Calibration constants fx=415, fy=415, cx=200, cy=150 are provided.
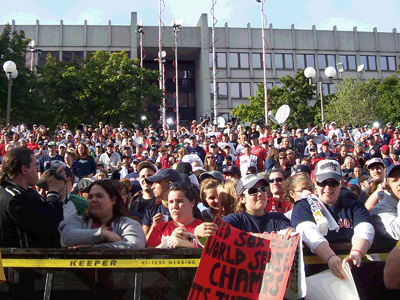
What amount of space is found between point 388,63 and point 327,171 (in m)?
56.9

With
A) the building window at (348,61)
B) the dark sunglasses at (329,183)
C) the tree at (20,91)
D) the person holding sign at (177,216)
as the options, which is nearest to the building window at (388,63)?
the building window at (348,61)

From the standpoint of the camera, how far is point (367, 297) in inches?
123

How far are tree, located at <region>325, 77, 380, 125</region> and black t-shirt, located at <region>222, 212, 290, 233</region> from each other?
115ft

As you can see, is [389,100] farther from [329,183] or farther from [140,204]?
[329,183]

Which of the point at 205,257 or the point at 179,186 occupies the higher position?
the point at 179,186

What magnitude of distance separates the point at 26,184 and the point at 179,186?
136 cm

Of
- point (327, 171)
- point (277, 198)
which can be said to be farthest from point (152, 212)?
point (327, 171)

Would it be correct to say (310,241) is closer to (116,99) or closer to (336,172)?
(336,172)

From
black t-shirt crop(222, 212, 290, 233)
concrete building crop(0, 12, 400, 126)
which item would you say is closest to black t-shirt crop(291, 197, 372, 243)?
black t-shirt crop(222, 212, 290, 233)

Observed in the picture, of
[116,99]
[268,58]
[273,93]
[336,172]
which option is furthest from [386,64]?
[336,172]

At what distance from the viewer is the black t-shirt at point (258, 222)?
358cm

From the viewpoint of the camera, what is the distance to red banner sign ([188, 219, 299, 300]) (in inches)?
116

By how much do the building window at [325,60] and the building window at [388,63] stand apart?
23.2 feet

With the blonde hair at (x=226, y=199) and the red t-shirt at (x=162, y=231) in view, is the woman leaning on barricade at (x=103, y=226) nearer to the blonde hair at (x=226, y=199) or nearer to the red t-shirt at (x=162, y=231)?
the red t-shirt at (x=162, y=231)
